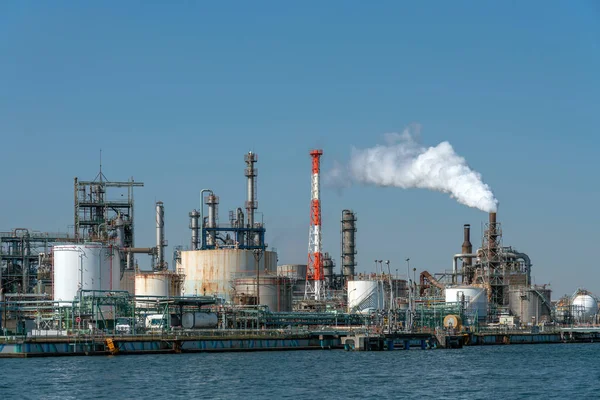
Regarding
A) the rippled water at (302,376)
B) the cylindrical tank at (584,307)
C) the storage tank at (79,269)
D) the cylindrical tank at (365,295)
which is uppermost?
the storage tank at (79,269)

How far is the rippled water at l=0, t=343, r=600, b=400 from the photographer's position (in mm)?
72562

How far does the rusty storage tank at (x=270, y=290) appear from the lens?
429 ft

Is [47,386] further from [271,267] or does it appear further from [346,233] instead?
[346,233]

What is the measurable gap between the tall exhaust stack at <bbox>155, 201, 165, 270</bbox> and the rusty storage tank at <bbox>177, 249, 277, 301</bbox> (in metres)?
7.42

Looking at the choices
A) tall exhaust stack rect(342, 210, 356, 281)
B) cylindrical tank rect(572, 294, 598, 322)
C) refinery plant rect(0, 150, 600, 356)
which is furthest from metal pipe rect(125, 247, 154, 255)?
cylindrical tank rect(572, 294, 598, 322)

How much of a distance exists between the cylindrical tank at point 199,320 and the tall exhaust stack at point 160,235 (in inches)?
1261

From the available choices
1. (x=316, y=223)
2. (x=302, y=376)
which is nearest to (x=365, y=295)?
(x=316, y=223)

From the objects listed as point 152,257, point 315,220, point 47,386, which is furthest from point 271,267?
point 47,386

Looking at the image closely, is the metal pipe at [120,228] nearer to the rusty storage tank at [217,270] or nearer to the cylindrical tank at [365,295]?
the rusty storage tank at [217,270]

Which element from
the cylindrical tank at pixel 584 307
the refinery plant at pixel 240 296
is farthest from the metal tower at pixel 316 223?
the cylindrical tank at pixel 584 307

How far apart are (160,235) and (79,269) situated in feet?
108

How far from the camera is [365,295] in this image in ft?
455

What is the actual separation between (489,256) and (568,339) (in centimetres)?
1381

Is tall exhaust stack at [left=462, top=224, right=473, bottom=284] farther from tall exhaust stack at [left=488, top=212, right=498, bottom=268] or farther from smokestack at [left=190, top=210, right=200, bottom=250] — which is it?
smokestack at [left=190, top=210, right=200, bottom=250]
